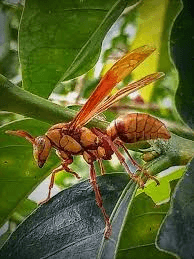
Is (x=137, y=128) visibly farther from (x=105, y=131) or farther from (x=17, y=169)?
Result: (x=17, y=169)

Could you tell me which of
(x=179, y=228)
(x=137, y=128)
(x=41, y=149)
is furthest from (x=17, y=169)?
(x=179, y=228)

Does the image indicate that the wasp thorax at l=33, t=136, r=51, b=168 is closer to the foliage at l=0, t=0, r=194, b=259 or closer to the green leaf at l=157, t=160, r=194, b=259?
the foliage at l=0, t=0, r=194, b=259

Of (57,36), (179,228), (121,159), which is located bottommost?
(179,228)

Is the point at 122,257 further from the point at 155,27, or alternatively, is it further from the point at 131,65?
the point at 155,27

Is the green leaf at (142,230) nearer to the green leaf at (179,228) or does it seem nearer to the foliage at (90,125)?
the foliage at (90,125)

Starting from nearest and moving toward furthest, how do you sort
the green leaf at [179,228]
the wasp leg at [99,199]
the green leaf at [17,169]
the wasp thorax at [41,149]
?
the green leaf at [179,228] < the wasp leg at [99,199] < the wasp thorax at [41,149] < the green leaf at [17,169]

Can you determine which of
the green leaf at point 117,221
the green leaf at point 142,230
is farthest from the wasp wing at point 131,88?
the green leaf at point 142,230
